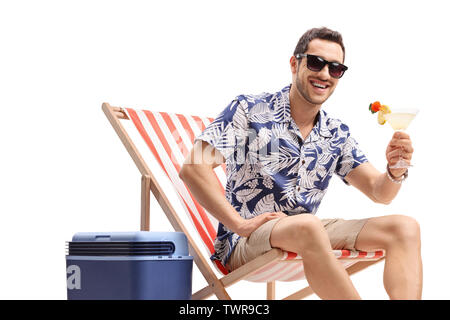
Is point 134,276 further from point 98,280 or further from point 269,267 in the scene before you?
point 269,267

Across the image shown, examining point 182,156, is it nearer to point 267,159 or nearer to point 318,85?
point 267,159

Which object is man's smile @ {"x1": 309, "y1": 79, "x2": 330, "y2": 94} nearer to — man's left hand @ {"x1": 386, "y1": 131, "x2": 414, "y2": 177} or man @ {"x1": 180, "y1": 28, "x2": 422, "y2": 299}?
man @ {"x1": 180, "y1": 28, "x2": 422, "y2": 299}

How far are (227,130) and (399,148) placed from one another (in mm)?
723

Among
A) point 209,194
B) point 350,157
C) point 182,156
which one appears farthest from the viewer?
point 182,156

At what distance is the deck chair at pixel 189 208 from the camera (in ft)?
10.5

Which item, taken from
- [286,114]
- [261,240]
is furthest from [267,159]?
[261,240]

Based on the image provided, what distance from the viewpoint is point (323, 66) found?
11.0 feet

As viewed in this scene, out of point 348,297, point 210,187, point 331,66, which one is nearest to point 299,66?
point 331,66

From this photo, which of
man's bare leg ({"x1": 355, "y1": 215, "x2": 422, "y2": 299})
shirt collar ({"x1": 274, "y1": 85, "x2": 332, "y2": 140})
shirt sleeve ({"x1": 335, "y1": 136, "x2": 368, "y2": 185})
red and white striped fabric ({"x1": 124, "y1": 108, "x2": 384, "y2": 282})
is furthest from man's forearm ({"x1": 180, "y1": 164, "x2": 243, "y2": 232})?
shirt sleeve ({"x1": 335, "y1": 136, "x2": 368, "y2": 185})

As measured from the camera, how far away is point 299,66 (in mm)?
3426

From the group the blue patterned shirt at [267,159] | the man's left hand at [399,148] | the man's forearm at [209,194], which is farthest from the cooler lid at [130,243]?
the man's left hand at [399,148]

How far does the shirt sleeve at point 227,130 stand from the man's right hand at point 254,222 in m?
0.31

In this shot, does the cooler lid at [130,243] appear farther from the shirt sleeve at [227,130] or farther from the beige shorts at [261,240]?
the shirt sleeve at [227,130]
